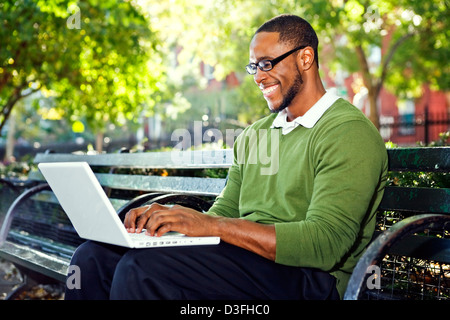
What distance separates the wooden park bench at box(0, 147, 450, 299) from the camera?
91.8 inches

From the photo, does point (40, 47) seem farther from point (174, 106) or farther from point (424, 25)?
point (424, 25)

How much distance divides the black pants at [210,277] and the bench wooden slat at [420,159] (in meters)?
0.71

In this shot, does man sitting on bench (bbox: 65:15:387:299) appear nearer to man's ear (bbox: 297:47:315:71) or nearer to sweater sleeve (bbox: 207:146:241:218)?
man's ear (bbox: 297:47:315:71)

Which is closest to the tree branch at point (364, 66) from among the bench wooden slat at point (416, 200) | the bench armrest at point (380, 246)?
the bench wooden slat at point (416, 200)

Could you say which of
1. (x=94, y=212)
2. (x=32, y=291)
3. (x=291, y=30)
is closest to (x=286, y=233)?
(x=94, y=212)

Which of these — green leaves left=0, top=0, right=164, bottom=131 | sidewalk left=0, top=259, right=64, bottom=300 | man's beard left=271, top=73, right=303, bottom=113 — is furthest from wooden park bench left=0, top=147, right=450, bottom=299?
green leaves left=0, top=0, right=164, bottom=131

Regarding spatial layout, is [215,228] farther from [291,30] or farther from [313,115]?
[291,30]

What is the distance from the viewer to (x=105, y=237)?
251cm

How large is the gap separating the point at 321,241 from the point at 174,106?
16641 mm

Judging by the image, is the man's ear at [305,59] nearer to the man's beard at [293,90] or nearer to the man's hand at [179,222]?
the man's beard at [293,90]

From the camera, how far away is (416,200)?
279cm

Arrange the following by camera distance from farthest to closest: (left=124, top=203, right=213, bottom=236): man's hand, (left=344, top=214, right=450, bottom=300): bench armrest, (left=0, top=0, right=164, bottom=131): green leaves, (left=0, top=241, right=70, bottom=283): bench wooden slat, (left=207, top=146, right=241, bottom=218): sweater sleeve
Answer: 1. (left=0, top=0, right=164, bottom=131): green leaves
2. (left=0, top=241, right=70, bottom=283): bench wooden slat
3. (left=207, top=146, right=241, bottom=218): sweater sleeve
4. (left=124, top=203, right=213, bottom=236): man's hand
5. (left=344, top=214, right=450, bottom=300): bench armrest

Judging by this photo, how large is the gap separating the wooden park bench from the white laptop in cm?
72

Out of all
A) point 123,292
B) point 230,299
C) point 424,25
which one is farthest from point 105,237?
point 424,25
